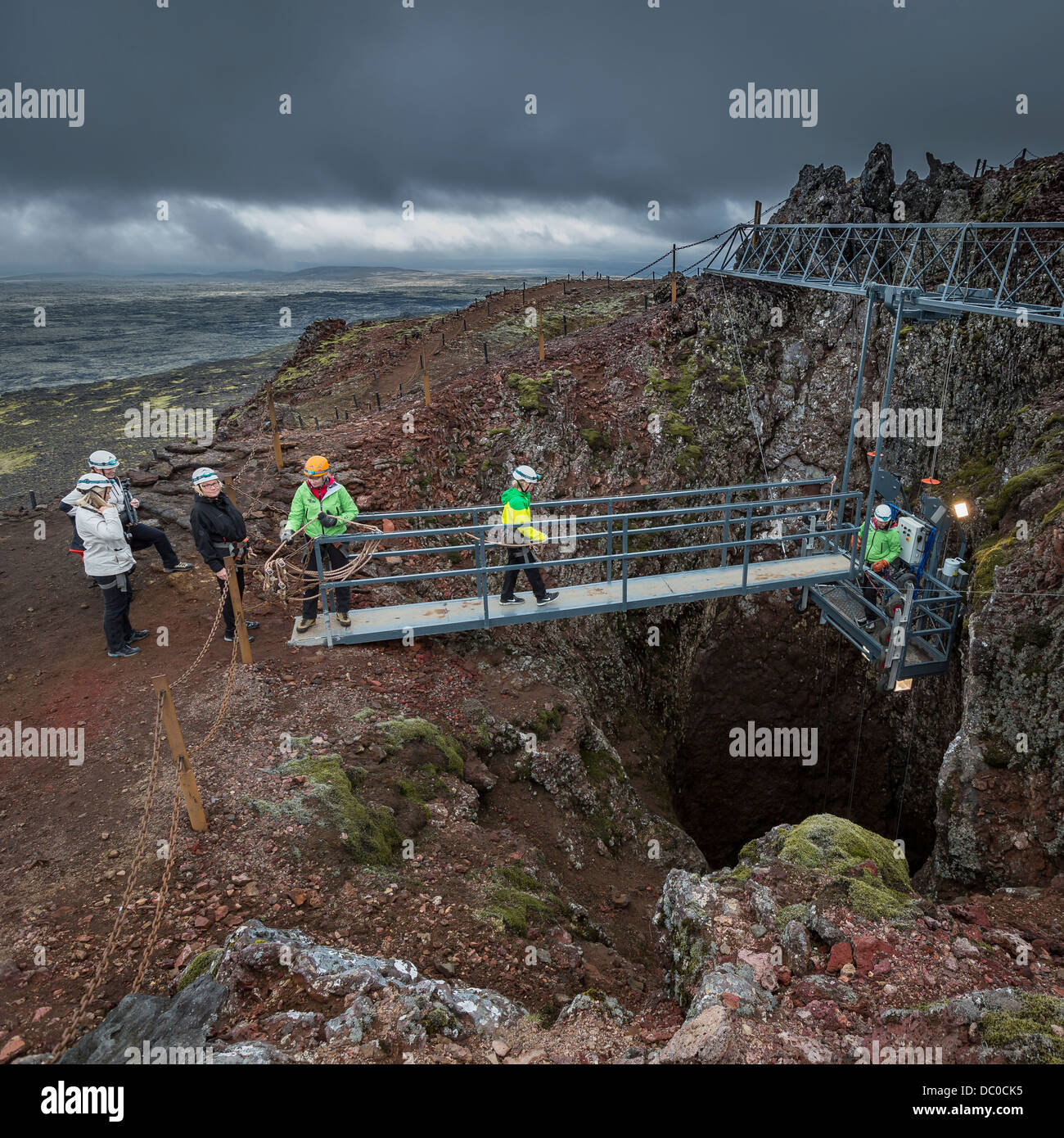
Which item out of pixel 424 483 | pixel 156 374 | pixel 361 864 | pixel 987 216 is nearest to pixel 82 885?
pixel 361 864

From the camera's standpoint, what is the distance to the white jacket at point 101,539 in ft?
29.1

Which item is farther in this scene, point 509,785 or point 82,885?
point 509,785

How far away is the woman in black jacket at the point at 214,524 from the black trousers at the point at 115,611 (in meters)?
1.19

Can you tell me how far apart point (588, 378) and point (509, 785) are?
1377 centimetres

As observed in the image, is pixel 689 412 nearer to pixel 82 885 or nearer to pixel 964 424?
pixel 964 424

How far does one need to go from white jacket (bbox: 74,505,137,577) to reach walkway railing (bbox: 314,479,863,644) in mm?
2613

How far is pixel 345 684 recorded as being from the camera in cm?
928

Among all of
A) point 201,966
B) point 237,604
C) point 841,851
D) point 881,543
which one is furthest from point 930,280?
point 201,966

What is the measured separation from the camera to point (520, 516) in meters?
9.83

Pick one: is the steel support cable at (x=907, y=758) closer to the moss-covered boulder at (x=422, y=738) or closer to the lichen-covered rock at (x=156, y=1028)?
the moss-covered boulder at (x=422, y=738)

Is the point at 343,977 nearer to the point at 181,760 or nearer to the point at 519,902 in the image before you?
the point at 519,902

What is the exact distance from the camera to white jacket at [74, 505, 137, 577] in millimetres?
8859

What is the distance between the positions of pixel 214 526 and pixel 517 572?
444 centimetres

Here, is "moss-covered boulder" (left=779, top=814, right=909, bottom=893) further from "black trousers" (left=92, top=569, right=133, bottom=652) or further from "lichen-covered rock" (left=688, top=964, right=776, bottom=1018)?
"black trousers" (left=92, top=569, right=133, bottom=652)
